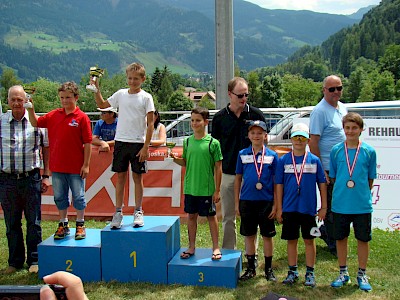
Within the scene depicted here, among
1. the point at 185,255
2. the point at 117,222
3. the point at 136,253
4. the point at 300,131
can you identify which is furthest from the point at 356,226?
the point at 117,222

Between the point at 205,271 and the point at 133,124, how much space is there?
1.74 metres

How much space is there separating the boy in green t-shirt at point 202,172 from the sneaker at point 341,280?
1.22 m

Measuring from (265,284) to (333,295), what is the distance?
2.29 feet

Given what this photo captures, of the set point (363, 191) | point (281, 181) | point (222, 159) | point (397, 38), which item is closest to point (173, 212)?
point (222, 159)

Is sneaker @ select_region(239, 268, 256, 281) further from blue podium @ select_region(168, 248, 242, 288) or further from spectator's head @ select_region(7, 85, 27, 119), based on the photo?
spectator's head @ select_region(7, 85, 27, 119)

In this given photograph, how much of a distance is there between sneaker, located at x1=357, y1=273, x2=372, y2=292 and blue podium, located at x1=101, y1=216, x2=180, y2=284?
1.98 m

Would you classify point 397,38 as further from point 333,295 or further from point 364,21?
point 333,295

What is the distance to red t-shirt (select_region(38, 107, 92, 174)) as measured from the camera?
17.8ft

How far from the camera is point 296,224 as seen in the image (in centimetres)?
502

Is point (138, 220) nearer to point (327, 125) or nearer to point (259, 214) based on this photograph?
point (259, 214)

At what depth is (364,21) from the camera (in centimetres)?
16600

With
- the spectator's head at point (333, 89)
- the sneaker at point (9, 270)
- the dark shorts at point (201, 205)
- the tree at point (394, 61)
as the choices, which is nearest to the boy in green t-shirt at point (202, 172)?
the dark shorts at point (201, 205)

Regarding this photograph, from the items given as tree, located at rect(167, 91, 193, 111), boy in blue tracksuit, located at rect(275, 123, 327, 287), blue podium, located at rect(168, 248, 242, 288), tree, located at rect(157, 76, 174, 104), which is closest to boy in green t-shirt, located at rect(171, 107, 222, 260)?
blue podium, located at rect(168, 248, 242, 288)

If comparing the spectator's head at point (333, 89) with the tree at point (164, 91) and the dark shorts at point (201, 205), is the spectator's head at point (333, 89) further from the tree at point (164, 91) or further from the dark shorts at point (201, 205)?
the tree at point (164, 91)
